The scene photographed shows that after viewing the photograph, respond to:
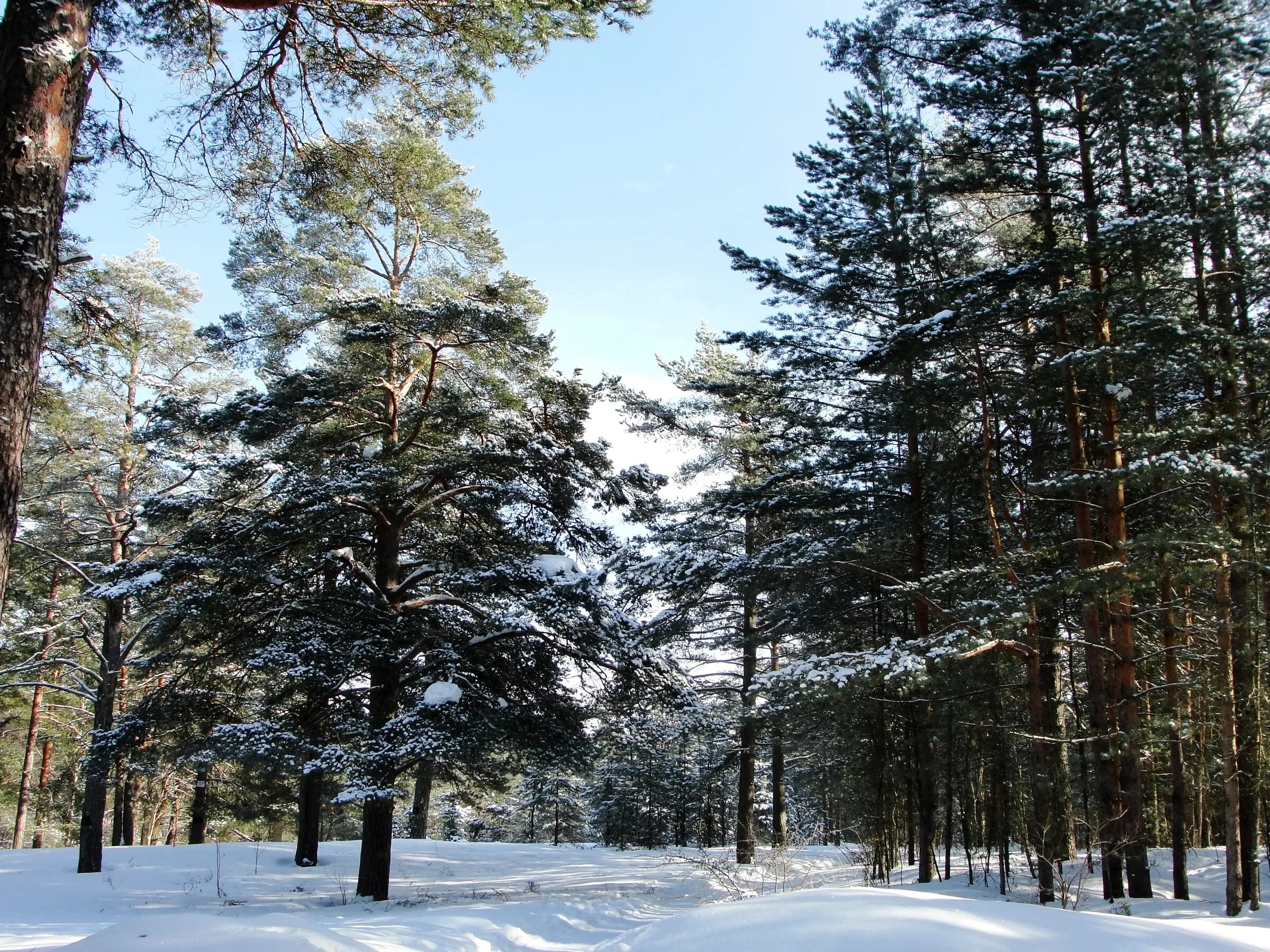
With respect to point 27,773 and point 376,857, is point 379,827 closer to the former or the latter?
point 376,857

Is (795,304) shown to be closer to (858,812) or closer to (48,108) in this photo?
(858,812)

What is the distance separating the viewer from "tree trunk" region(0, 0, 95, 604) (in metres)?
3.27

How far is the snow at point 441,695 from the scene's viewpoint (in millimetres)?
9578

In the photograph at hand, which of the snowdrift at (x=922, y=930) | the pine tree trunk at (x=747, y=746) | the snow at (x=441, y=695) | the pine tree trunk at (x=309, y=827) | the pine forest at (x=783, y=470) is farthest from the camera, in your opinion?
the pine tree trunk at (x=309, y=827)

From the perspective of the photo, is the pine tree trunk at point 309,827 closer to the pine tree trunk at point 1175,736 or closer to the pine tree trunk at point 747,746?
the pine tree trunk at point 747,746

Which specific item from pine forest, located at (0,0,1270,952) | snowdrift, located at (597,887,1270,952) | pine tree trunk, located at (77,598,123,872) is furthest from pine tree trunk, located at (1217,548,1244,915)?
pine tree trunk, located at (77,598,123,872)

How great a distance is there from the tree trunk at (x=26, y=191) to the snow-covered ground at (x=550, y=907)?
237cm

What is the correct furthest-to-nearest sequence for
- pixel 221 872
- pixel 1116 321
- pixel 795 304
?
1. pixel 221 872
2. pixel 795 304
3. pixel 1116 321

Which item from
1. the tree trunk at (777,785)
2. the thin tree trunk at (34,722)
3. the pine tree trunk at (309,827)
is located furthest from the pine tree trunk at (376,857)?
the thin tree trunk at (34,722)

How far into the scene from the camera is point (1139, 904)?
821cm

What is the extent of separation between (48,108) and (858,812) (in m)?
14.8

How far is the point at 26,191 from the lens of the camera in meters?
3.34

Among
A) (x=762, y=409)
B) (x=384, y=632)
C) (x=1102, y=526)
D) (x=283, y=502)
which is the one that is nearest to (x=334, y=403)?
(x=283, y=502)

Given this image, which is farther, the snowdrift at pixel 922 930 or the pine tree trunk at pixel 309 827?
the pine tree trunk at pixel 309 827
